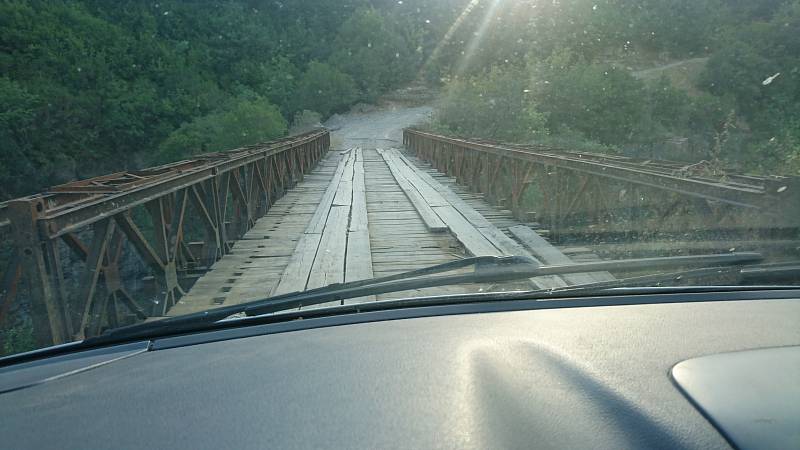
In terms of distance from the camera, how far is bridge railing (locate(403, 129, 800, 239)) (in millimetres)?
4055

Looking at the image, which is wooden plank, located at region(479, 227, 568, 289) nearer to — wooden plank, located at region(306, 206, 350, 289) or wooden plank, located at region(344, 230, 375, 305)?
wooden plank, located at region(344, 230, 375, 305)

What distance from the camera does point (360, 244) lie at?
691 centimetres

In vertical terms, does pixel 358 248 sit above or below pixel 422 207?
above

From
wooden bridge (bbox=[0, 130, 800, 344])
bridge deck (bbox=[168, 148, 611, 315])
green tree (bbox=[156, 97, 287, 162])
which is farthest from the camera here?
green tree (bbox=[156, 97, 287, 162])

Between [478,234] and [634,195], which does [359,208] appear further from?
[634,195]

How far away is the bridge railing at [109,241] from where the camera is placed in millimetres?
3420

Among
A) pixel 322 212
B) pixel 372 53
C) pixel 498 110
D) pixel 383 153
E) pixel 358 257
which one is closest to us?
pixel 358 257

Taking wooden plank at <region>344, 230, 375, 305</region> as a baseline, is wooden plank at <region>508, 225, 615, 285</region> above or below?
below

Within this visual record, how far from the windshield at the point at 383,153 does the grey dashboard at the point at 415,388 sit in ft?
1.82

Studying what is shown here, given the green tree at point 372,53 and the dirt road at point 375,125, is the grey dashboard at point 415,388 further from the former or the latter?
the green tree at point 372,53

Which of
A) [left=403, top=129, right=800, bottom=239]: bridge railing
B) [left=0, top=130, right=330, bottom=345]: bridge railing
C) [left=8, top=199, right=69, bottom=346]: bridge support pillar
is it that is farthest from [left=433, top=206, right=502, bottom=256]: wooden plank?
[left=8, top=199, right=69, bottom=346]: bridge support pillar

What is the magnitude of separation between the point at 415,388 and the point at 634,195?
5312 mm

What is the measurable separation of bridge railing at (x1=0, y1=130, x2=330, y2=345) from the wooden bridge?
12 mm

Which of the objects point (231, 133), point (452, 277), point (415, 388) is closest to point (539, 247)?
point (452, 277)
